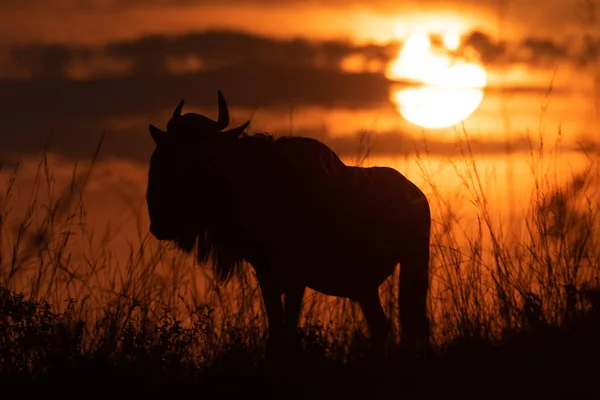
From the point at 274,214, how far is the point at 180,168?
695 mm

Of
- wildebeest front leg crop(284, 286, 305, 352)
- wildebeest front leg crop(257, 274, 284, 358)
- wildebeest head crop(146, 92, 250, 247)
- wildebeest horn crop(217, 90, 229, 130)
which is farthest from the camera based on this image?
wildebeest horn crop(217, 90, 229, 130)

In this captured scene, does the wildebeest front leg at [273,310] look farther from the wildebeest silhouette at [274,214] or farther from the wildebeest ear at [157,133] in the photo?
the wildebeest ear at [157,133]

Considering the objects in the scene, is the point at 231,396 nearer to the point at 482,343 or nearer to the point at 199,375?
the point at 199,375

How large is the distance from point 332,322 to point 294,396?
124 cm

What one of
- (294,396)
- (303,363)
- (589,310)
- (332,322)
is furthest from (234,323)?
(589,310)

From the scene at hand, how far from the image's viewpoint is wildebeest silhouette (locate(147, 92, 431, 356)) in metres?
6.30

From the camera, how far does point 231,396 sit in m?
4.51

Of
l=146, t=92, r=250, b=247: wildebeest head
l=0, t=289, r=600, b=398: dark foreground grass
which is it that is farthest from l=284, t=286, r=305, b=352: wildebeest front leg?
l=146, t=92, r=250, b=247: wildebeest head

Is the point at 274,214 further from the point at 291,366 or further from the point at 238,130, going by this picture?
the point at 291,366

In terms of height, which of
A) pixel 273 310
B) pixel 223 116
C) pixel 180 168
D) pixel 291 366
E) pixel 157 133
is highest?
pixel 223 116

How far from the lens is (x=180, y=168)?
20.6ft

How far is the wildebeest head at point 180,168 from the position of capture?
20.6 feet

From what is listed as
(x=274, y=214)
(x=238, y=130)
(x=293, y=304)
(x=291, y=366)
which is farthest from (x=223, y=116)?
(x=291, y=366)

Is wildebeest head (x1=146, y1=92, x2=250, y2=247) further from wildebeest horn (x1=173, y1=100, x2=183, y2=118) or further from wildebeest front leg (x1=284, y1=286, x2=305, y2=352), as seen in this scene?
wildebeest front leg (x1=284, y1=286, x2=305, y2=352)
